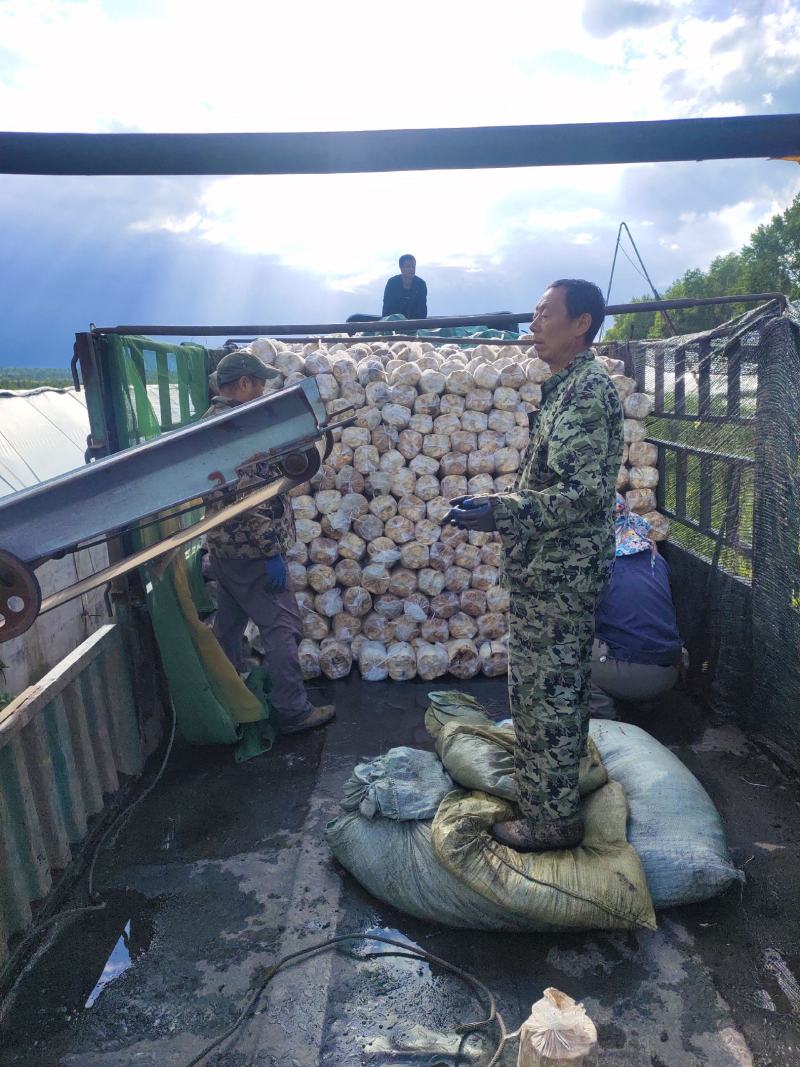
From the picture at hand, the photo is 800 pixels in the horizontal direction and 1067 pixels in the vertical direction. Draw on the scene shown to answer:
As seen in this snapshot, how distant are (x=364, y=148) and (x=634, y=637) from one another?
350cm

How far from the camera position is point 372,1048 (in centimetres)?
215

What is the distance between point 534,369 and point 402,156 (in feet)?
14.9

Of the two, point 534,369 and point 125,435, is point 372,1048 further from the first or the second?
point 534,369

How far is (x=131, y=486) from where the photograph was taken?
5.75ft

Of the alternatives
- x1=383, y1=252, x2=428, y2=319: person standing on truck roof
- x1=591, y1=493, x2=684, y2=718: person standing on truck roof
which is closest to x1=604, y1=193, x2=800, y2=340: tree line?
x1=383, y1=252, x2=428, y2=319: person standing on truck roof

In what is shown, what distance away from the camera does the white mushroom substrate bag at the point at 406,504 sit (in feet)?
16.5

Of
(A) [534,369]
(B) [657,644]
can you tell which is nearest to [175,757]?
(B) [657,644]

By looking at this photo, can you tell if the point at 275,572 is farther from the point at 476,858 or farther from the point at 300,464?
the point at 476,858

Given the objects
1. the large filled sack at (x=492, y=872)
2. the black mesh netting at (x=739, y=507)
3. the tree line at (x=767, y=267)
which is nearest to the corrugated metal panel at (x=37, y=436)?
the large filled sack at (x=492, y=872)

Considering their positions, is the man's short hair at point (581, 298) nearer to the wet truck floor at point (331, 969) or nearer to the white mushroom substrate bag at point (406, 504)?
the wet truck floor at point (331, 969)

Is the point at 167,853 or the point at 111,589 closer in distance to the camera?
the point at 167,853

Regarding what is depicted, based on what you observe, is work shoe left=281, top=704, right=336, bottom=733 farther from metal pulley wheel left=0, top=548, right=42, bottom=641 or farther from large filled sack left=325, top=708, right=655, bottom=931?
metal pulley wheel left=0, top=548, right=42, bottom=641

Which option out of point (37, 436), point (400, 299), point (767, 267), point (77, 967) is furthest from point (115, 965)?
point (767, 267)

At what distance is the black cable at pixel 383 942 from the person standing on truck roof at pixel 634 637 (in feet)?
6.04
